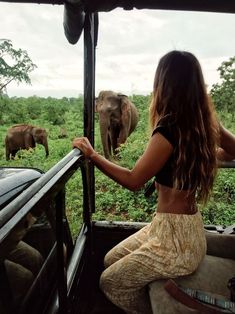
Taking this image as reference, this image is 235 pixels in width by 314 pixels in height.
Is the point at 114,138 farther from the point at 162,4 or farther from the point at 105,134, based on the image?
the point at 162,4

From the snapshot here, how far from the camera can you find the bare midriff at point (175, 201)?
183 centimetres

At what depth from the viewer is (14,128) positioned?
1068 centimetres

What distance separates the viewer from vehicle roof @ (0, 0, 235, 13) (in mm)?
2301

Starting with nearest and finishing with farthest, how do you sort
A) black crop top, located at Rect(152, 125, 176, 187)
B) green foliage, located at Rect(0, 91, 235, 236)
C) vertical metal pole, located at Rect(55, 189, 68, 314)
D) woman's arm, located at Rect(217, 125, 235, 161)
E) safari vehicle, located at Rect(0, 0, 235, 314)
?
safari vehicle, located at Rect(0, 0, 235, 314), vertical metal pole, located at Rect(55, 189, 68, 314), black crop top, located at Rect(152, 125, 176, 187), woman's arm, located at Rect(217, 125, 235, 161), green foliage, located at Rect(0, 91, 235, 236)

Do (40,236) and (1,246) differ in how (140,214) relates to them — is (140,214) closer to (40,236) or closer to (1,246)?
(40,236)

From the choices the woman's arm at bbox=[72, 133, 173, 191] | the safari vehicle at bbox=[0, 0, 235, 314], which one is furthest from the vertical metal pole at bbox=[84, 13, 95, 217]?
the woman's arm at bbox=[72, 133, 173, 191]

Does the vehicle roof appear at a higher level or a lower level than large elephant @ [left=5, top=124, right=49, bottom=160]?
higher

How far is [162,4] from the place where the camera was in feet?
7.66

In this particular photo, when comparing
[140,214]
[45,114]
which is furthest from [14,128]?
[140,214]

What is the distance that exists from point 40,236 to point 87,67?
4.20ft

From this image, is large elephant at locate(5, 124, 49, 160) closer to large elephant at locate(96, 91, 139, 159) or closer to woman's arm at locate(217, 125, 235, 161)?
large elephant at locate(96, 91, 139, 159)

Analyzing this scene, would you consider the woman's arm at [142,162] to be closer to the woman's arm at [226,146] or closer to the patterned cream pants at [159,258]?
the patterned cream pants at [159,258]

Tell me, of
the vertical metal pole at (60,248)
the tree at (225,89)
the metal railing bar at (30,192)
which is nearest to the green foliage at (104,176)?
the tree at (225,89)

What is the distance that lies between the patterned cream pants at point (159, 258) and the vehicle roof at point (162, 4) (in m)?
1.12
